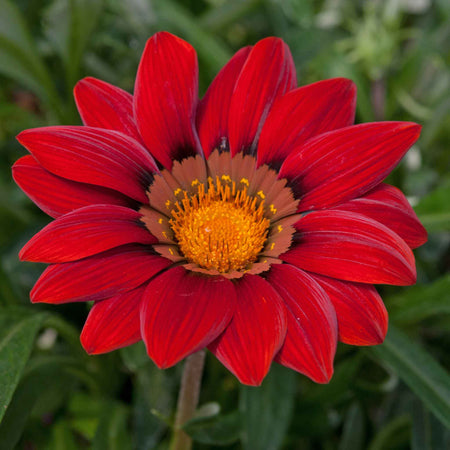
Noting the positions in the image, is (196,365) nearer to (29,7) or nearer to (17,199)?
(17,199)

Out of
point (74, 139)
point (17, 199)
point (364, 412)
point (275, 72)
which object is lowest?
point (364, 412)

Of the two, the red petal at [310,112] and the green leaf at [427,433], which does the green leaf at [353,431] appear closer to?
the green leaf at [427,433]

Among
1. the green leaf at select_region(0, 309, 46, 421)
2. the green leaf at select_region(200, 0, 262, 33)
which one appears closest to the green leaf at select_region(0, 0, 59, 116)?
the green leaf at select_region(200, 0, 262, 33)

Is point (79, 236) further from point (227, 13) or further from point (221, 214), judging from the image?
point (227, 13)

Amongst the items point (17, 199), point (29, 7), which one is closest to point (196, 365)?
point (17, 199)

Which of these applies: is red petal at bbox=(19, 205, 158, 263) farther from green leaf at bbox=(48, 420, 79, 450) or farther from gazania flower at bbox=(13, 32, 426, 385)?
green leaf at bbox=(48, 420, 79, 450)

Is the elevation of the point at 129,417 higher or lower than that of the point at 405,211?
lower
